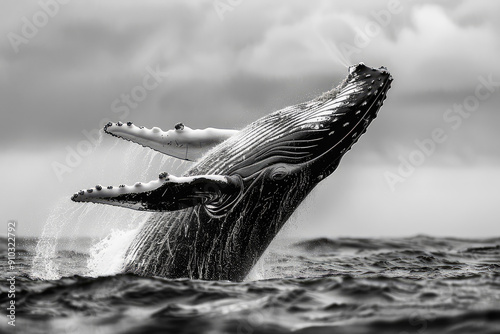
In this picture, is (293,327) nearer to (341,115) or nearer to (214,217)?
(214,217)

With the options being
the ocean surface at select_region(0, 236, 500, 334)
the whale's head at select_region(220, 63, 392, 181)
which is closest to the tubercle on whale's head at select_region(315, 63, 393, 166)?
the whale's head at select_region(220, 63, 392, 181)

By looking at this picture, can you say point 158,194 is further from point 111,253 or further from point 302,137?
point 111,253

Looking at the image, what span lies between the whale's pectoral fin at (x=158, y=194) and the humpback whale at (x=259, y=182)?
581mm

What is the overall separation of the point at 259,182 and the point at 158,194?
1.84 meters

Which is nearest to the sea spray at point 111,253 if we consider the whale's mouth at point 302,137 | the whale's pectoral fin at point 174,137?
the whale's pectoral fin at point 174,137

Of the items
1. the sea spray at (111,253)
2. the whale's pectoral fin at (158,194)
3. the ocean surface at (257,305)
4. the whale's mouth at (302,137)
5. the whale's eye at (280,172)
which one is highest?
the whale's mouth at (302,137)

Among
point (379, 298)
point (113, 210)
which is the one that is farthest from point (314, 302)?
point (113, 210)

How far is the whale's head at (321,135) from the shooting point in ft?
37.9

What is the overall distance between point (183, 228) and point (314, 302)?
291 cm

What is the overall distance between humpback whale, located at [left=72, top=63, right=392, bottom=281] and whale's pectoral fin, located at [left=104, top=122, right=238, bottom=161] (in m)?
0.57

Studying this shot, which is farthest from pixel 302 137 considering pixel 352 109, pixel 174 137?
pixel 174 137

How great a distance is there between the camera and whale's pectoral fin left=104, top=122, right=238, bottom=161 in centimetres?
1265

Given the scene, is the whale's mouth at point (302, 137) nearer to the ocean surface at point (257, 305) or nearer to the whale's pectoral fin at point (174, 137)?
the whale's pectoral fin at point (174, 137)

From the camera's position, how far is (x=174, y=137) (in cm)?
1274
